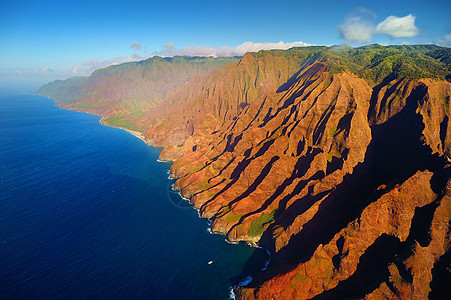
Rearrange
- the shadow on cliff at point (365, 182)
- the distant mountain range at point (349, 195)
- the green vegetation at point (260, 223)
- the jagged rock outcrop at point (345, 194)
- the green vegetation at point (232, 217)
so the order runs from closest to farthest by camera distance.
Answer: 1. the distant mountain range at point (349, 195)
2. the jagged rock outcrop at point (345, 194)
3. the shadow on cliff at point (365, 182)
4. the green vegetation at point (260, 223)
5. the green vegetation at point (232, 217)

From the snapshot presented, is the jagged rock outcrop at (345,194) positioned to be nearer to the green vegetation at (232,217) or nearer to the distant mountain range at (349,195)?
the distant mountain range at (349,195)

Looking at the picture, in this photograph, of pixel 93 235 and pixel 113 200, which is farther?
pixel 113 200

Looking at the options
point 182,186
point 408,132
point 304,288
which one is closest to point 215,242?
point 304,288

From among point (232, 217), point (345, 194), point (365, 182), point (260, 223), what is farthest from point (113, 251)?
point (365, 182)

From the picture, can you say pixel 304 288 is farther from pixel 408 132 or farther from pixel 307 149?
pixel 408 132

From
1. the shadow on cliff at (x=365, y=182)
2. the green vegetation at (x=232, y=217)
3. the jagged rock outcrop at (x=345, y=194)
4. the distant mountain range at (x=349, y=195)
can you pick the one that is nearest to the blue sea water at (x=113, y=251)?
the green vegetation at (x=232, y=217)

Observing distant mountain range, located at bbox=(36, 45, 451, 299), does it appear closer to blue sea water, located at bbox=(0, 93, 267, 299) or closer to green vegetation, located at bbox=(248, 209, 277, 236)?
green vegetation, located at bbox=(248, 209, 277, 236)

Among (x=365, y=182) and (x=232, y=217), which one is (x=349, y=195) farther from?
(x=232, y=217)

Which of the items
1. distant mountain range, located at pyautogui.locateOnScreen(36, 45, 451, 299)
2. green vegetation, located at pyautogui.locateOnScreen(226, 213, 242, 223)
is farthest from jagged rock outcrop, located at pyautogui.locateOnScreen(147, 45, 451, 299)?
green vegetation, located at pyautogui.locateOnScreen(226, 213, 242, 223)
